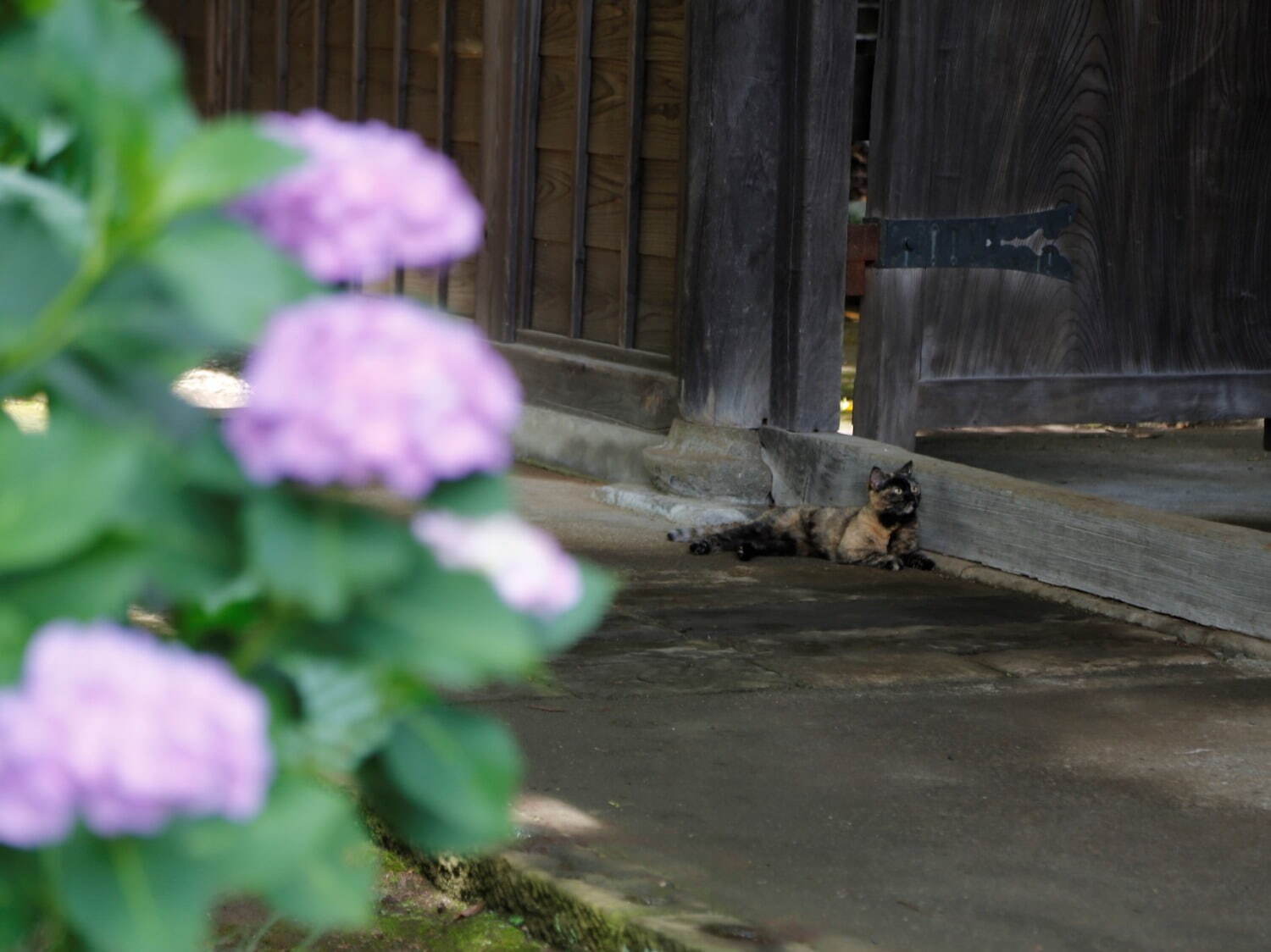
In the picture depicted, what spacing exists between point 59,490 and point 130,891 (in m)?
0.18

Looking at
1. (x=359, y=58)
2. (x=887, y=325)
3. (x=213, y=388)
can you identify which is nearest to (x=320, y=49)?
(x=359, y=58)

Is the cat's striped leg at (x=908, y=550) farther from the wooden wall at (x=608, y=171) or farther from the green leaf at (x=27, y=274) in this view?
the green leaf at (x=27, y=274)

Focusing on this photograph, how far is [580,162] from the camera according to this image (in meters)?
6.84

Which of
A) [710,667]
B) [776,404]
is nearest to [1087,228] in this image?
[776,404]

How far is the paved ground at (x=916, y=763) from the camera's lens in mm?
2717

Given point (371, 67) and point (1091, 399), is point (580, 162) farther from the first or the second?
point (1091, 399)

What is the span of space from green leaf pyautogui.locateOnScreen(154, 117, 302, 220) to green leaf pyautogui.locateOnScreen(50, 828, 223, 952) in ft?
0.93

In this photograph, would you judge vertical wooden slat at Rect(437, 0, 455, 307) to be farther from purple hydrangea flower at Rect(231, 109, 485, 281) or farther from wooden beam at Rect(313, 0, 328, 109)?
purple hydrangea flower at Rect(231, 109, 485, 281)

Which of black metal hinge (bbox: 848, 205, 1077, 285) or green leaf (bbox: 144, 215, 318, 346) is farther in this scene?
black metal hinge (bbox: 848, 205, 1077, 285)

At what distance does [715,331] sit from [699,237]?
1.04 feet

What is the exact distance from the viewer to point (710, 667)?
4188 millimetres

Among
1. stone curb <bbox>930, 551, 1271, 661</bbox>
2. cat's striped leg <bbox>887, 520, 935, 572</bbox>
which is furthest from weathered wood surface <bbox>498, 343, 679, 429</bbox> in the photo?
stone curb <bbox>930, 551, 1271, 661</bbox>

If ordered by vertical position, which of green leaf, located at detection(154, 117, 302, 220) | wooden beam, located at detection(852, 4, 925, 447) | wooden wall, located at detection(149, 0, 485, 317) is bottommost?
wooden beam, located at detection(852, 4, 925, 447)

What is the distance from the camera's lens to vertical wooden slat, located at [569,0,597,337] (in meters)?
6.76
